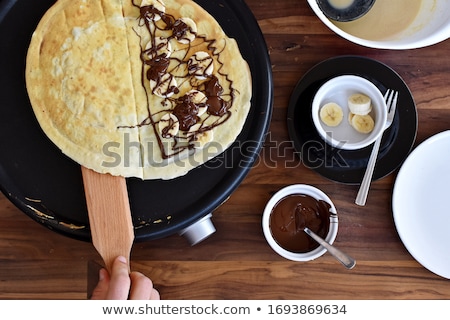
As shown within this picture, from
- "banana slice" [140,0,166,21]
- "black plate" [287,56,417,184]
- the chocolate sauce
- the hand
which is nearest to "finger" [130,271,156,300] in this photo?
the hand

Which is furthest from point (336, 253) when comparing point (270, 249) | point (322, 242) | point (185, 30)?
point (185, 30)

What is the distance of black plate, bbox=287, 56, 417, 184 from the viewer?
1.12 metres

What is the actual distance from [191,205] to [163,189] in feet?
0.24

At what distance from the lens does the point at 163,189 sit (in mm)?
A: 1061

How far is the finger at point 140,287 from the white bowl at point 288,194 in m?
0.29

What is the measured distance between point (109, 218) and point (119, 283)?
0.14m

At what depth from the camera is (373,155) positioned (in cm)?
110

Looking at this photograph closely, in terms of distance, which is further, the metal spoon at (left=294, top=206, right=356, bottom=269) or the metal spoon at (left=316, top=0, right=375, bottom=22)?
the metal spoon at (left=316, top=0, right=375, bottom=22)

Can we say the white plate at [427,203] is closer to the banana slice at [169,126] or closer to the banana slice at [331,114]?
the banana slice at [331,114]

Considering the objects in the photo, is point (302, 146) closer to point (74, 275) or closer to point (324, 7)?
point (324, 7)

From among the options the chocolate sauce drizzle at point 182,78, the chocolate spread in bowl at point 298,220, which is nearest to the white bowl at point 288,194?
the chocolate spread in bowl at point 298,220

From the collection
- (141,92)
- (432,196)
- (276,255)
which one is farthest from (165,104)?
(432,196)

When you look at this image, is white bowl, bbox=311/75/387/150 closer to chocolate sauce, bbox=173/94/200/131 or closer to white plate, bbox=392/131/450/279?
white plate, bbox=392/131/450/279

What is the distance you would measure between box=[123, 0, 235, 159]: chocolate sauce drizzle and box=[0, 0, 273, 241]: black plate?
0.07m
